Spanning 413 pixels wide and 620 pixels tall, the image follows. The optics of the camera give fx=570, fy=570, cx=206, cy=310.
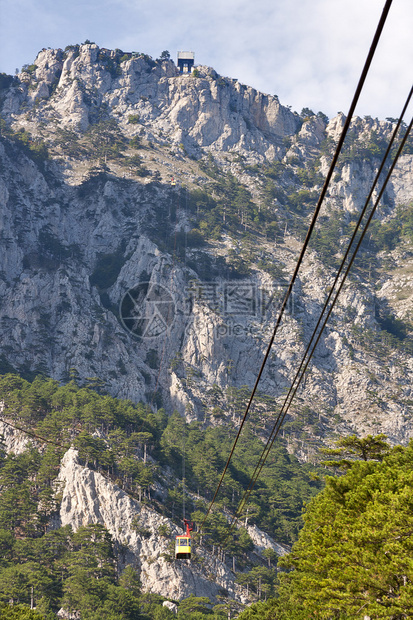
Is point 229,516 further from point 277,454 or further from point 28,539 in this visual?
point 28,539

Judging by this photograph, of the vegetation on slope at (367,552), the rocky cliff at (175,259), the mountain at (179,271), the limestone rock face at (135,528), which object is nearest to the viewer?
the vegetation on slope at (367,552)

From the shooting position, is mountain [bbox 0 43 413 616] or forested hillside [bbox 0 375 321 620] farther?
mountain [bbox 0 43 413 616]

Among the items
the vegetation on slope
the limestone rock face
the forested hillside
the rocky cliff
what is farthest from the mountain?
the vegetation on slope

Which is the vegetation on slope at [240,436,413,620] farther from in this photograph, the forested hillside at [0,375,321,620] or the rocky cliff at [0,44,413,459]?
the rocky cliff at [0,44,413,459]

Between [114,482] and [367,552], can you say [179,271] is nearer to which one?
[114,482]

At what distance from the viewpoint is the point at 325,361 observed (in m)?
130

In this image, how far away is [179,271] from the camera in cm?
13050

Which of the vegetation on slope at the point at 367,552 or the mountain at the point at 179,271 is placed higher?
the mountain at the point at 179,271

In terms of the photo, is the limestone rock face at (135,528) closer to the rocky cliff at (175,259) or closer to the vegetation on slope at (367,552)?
the rocky cliff at (175,259)

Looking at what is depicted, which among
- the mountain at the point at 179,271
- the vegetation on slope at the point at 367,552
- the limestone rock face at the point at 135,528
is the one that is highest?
the mountain at the point at 179,271

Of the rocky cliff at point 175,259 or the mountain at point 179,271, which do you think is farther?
the rocky cliff at point 175,259

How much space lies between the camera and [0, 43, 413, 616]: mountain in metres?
109

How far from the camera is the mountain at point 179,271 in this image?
109 m

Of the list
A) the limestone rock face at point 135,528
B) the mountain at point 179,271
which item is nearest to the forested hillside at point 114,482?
the limestone rock face at point 135,528
